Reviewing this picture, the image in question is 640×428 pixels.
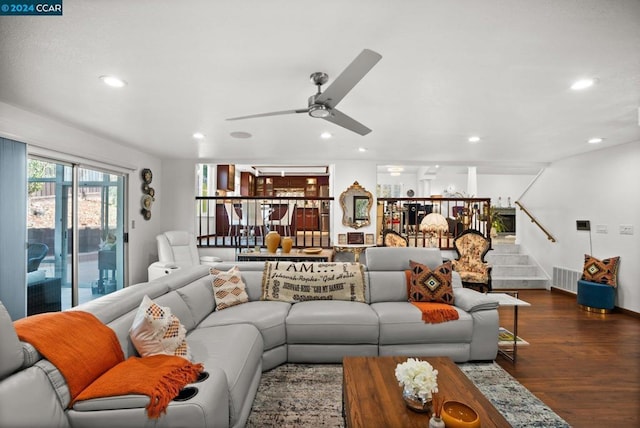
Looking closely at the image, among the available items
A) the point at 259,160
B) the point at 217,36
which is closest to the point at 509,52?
the point at 217,36

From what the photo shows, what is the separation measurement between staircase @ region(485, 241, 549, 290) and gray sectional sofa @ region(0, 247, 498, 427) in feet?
11.4

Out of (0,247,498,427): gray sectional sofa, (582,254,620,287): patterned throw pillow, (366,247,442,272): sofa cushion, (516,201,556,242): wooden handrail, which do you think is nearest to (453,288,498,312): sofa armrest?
(0,247,498,427): gray sectional sofa

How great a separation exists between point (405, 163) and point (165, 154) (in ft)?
15.5

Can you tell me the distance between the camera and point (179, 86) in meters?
2.56

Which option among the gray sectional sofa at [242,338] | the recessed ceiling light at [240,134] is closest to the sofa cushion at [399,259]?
the gray sectional sofa at [242,338]

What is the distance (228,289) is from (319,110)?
1.96m

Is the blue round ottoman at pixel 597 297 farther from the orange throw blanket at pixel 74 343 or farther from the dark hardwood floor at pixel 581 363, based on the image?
the orange throw blanket at pixel 74 343

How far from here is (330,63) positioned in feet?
6.96

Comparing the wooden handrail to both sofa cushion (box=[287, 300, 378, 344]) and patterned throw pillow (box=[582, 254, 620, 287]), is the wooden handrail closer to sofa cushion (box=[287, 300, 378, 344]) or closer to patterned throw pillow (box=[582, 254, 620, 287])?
patterned throw pillow (box=[582, 254, 620, 287])

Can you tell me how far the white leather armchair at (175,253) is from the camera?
4.75m

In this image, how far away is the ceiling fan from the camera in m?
1.69

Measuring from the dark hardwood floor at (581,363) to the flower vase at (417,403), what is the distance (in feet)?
4.29

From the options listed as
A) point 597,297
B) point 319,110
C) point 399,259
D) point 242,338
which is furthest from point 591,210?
point 242,338

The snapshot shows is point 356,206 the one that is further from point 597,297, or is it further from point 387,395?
point 387,395
